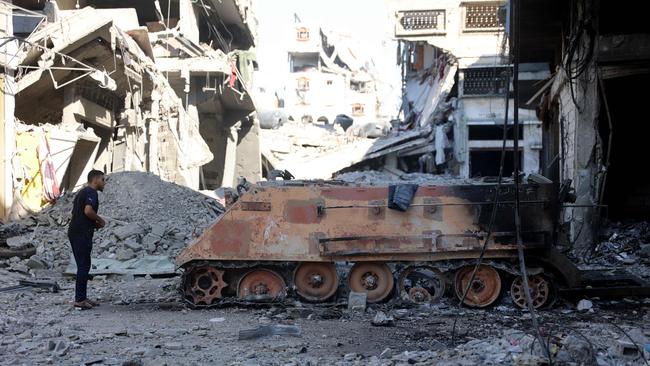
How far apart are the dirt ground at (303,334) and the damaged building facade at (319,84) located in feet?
174

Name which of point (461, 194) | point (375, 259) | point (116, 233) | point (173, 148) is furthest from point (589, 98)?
point (173, 148)

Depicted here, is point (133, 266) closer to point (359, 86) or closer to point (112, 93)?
point (112, 93)

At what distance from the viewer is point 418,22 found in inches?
1198

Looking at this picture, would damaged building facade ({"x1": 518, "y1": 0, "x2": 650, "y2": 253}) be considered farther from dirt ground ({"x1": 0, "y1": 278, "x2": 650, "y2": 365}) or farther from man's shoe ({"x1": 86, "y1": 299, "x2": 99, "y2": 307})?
man's shoe ({"x1": 86, "y1": 299, "x2": 99, "y2": 307})

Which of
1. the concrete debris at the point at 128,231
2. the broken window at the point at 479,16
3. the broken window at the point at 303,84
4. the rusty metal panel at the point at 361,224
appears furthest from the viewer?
the broken window at the point at 303,84

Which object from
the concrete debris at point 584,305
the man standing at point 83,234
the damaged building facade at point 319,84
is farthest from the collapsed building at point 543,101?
the damaged building facade at point 319,84

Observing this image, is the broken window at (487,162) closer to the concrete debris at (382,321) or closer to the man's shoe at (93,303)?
the concrete debris at (382,321)

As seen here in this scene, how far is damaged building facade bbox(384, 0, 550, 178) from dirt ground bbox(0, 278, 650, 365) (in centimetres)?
1919

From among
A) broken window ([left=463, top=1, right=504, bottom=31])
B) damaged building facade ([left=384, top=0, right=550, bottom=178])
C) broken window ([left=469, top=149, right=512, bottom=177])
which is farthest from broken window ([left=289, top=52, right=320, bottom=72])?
broken window ([left=469, top=149, right=512, bottom=177])

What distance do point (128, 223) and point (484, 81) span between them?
19151 millimetres

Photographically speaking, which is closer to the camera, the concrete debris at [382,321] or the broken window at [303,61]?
the concrete debris at [382,321]

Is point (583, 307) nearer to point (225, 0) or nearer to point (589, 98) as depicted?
point (589, 98)

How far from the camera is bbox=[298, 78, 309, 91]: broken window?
203 ft

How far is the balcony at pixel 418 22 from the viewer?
30.1 metres
